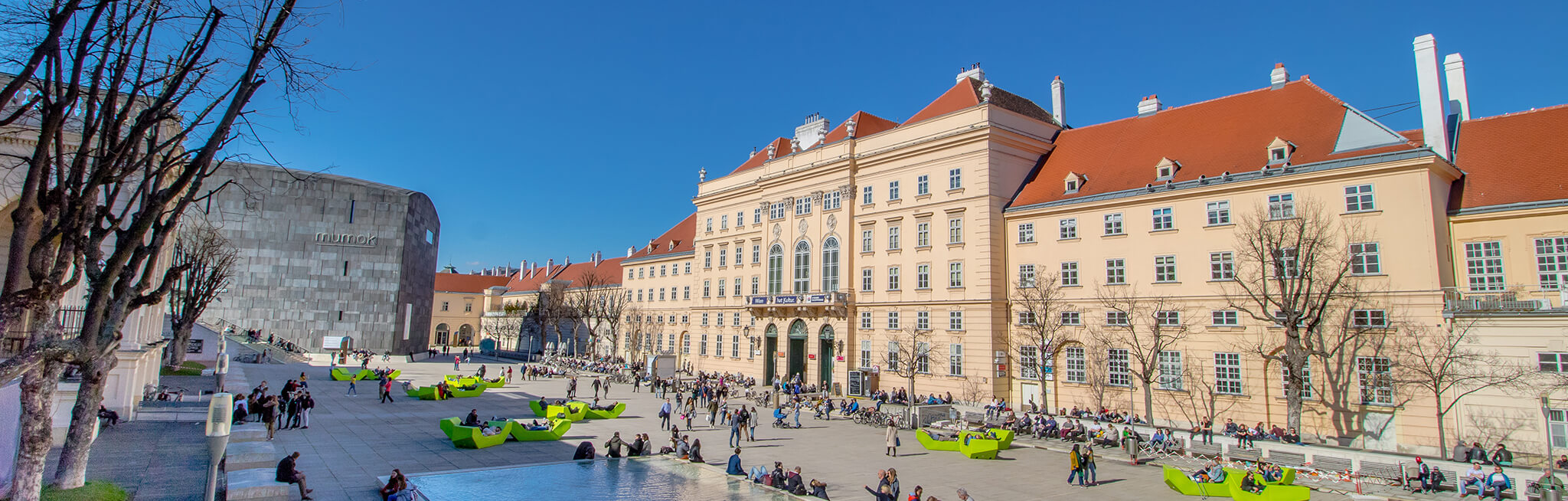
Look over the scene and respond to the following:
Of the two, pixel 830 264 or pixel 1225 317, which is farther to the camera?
pixel 830 264

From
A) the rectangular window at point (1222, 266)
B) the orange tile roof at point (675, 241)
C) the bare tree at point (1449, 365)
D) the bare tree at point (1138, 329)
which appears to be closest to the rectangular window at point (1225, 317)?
the bare tree at point (1138, 329)

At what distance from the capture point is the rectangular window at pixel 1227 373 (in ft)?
97.9

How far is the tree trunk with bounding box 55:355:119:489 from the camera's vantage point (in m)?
12.0

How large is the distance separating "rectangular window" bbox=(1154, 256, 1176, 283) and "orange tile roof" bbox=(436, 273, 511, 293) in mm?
104046

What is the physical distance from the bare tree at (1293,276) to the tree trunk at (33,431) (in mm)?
29947

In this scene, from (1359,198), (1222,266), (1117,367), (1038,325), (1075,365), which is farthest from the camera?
(1038,325)

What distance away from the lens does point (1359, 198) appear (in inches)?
1092

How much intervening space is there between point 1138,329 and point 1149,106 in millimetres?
14595

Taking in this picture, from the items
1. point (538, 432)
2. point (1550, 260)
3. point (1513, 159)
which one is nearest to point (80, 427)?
point (538, 432)

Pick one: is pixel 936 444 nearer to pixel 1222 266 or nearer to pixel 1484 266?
pixel 1222 266

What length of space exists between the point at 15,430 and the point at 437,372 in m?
46.7

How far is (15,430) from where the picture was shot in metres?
12.8

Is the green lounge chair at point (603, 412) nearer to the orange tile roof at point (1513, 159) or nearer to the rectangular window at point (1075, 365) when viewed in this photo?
the rectangular window at point (1075, 365)

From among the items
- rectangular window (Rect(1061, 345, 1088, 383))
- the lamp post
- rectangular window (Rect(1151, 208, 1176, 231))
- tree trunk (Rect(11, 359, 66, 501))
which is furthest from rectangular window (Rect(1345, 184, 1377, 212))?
tree trunk (Rect(11, 359, 66, 501))
